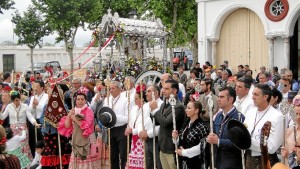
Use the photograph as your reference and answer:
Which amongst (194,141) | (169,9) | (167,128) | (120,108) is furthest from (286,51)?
(194,141)

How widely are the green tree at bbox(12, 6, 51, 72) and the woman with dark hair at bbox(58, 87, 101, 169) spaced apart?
1002 inches

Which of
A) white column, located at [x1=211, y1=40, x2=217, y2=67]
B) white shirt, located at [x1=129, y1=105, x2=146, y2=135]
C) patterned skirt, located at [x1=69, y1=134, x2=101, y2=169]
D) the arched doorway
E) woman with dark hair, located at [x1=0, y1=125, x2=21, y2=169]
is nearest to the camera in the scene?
woman with dark hair, located at [x1=0, y1=125, x2=21, y2=169]

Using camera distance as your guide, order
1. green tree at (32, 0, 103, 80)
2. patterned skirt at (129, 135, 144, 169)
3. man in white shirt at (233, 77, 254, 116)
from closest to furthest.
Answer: man in white shirt at (233, 77, 254, 116), patterned skirt at (129, 135, 144, 169), green tree at (32, 0, 103, 80)

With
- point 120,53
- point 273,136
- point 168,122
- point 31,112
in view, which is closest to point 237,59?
point 120,53

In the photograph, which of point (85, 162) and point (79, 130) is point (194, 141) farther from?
point (85, 162)

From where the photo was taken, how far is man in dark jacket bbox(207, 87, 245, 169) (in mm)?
5570

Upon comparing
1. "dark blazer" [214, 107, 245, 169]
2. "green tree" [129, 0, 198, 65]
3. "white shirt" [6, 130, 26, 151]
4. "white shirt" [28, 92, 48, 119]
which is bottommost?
"white shirt" [6, 130, 26, 151]

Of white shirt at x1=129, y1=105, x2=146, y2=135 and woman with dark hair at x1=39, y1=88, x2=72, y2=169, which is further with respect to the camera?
woman with dark hair at x1=39, y1=88, x2=72, y2=169

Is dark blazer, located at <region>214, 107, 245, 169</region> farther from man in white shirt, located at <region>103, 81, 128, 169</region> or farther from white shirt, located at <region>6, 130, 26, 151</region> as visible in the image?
white shirt, located at <region>6, 130, 26, 151</region>

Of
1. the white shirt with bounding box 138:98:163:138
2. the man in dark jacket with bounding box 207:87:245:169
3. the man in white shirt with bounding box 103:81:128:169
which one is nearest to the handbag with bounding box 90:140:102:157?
the man in white shirt with bounding box 103:81:128:169

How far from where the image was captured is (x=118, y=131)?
27.1ft

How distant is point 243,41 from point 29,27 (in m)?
19.0

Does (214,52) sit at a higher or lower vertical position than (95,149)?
higher

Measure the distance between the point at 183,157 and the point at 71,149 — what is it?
304 cm
